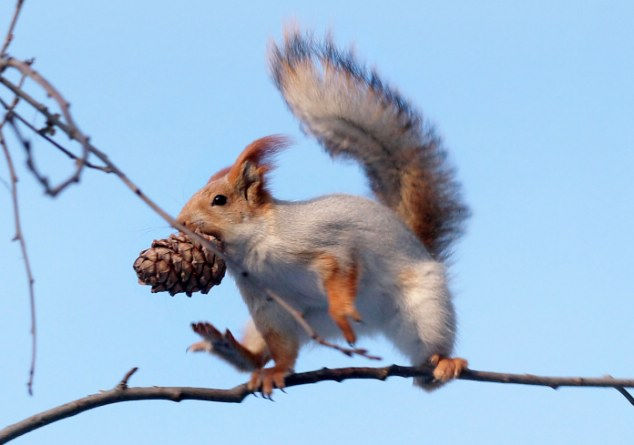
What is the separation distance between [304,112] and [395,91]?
1.06ft

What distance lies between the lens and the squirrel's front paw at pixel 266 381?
96.3 inches

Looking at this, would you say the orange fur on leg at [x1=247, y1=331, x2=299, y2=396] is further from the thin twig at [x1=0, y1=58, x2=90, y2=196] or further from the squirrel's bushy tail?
the thin twig at [x1=0, y1=58, x2=90, y2=196]

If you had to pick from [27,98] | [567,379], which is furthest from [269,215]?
[27,98]

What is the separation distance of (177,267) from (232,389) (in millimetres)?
507

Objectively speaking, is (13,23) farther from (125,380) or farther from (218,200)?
(218,200)

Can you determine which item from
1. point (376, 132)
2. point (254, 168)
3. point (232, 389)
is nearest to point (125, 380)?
point (232, 389)

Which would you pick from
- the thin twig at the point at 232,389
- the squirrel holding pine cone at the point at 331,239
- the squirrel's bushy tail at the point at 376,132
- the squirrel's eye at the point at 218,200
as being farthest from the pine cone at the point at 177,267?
the squirrel's bushy tail at the point at 376,132

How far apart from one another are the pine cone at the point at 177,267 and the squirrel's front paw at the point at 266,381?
0.28 metres

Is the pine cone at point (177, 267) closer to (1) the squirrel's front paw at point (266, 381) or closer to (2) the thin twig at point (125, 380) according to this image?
(1) the squirrel's front paw at point (266, 381)

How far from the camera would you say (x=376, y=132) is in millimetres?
2918

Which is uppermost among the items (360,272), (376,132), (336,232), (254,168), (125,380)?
(376,132)

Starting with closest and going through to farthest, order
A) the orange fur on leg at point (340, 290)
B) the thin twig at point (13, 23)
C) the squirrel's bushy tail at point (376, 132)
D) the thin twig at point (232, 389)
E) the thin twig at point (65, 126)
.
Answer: the thin twig at point (65, 126)
the thin twig at point (13, 23)
the thin twig at point (232, 389)
the orange fur on leg at point (340, 290)
the squirrel's bushy tail at point (376, 132)

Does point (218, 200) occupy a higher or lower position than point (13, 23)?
higher

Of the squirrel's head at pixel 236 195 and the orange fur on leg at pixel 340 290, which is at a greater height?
the squirrel's head at pixel 236 195
